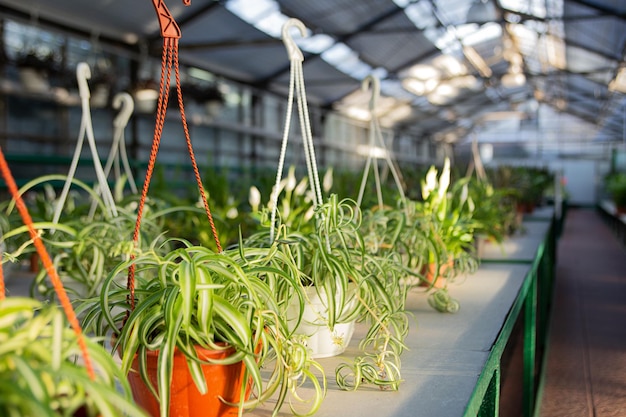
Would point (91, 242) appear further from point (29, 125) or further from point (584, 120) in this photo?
point (584, 120)

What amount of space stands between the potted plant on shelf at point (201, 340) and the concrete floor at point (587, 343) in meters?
1.89

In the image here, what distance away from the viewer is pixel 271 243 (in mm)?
1294

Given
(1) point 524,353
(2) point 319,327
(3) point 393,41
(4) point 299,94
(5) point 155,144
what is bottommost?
(1) point 524,353

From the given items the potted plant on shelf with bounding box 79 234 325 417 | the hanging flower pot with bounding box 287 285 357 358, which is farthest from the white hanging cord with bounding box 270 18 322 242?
the potted plant on shelf with bounding box 79 234 325 417

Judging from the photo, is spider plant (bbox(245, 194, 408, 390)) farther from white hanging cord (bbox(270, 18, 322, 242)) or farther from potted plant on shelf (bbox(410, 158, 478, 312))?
potted plant on shelf (bbox(410, 158, 478, 312))

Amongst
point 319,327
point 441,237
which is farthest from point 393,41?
point 319,327

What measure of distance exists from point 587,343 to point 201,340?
3.16 meters

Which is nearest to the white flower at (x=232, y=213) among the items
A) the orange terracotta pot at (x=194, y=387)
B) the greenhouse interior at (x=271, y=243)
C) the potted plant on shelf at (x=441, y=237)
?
the greenhouse interior at (x=271, y=243)

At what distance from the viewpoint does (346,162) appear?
14.0 meters

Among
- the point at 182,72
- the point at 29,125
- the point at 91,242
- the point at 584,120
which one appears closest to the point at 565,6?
the point at 182,72

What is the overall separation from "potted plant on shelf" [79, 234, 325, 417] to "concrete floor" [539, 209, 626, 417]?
1.89m

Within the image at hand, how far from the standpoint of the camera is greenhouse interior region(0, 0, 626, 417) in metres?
0.84

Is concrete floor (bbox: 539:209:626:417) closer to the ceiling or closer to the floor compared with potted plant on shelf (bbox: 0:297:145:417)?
closer to the floor

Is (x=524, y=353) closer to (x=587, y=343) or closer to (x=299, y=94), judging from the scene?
(x=299, y=94)
